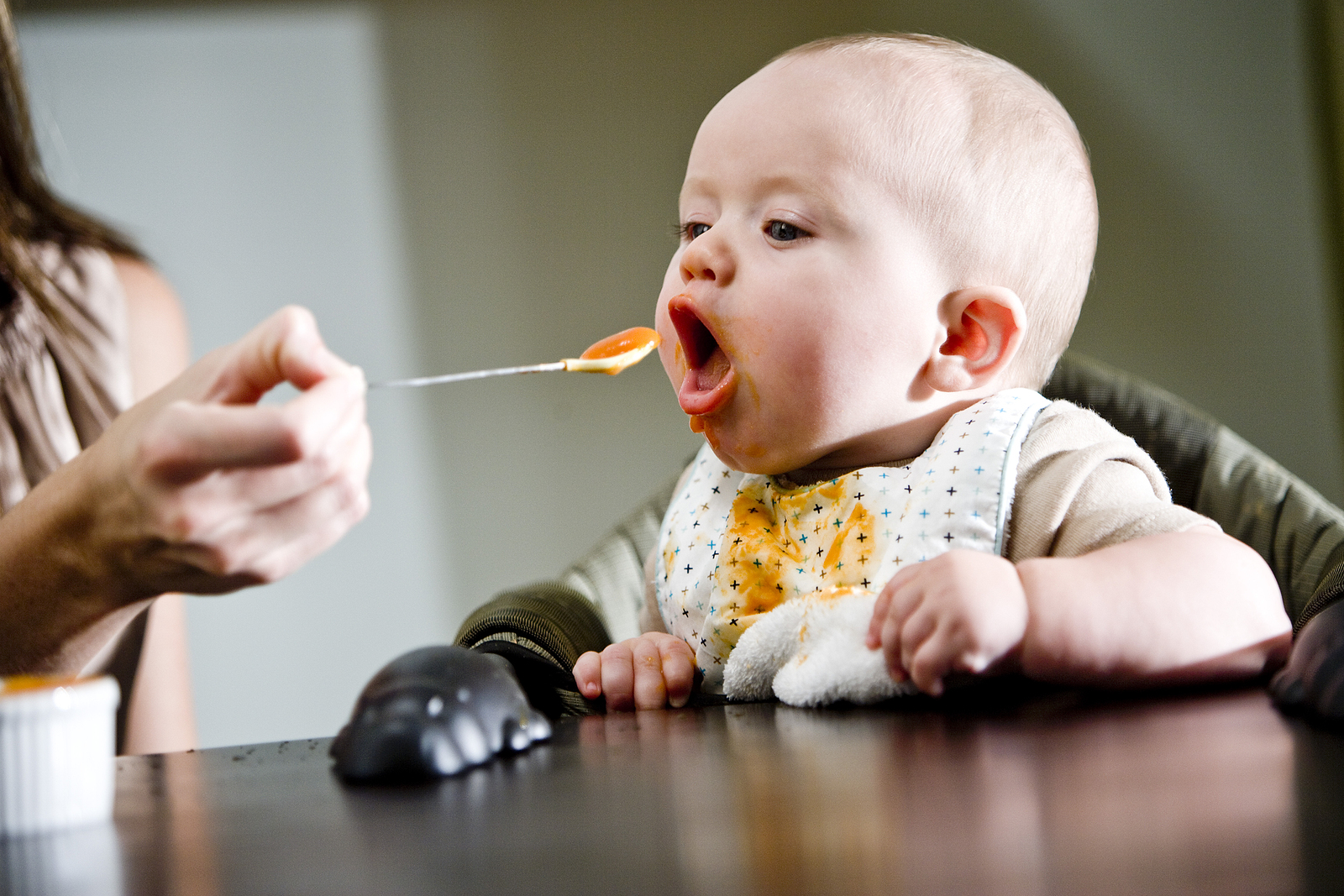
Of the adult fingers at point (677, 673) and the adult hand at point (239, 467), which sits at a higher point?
the adult hand at point (239, 467)

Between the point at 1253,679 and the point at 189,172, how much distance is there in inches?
96.0

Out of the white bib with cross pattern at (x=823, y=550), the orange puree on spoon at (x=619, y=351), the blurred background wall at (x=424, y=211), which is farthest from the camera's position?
the blurred background wall at (x=424, y=211)

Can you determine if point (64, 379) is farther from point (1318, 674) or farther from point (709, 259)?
point (1318, 674)

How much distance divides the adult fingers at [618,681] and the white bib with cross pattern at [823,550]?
0.27 ft

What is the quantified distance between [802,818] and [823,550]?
0.52 m

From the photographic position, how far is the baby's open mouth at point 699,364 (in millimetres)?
943

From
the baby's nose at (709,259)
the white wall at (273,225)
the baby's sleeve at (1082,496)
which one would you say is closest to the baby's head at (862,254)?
the baby's nose at (709,259)

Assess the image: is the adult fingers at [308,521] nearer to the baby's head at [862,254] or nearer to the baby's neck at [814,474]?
A: the baby's head at [862,254]

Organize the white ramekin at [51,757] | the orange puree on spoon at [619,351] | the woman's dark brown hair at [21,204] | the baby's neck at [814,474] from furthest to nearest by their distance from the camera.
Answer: the woman's dark brown hair at [21,204] < the baby's neck at [814,474] < the orange puree on spoon at [619,351] < the white ramekin at [51,757]

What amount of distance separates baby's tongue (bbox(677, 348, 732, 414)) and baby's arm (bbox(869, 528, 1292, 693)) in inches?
10.9

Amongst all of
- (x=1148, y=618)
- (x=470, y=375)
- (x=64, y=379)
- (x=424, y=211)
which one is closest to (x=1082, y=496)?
(x=1148, y=618)

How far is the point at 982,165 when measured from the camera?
3.18 feet

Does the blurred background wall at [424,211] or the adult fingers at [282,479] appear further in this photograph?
the blurred background wall at [424,211]

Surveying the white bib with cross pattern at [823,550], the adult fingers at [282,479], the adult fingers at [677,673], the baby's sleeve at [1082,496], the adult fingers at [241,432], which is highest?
the adult fingers at [241,432]
